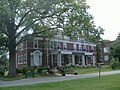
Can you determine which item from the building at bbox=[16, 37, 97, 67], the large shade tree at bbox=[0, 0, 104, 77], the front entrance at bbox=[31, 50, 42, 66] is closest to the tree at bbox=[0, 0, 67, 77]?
the large shade tree at bbox=[0, 0, 104, 77]

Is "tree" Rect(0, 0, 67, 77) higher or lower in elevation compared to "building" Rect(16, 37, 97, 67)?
higher

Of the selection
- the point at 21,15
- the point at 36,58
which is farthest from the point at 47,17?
the point at 36,58

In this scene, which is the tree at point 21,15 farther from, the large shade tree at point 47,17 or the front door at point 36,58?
the front door at point 36,58

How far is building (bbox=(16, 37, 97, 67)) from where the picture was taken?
49156 millimetres

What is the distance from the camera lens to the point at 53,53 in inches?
2061

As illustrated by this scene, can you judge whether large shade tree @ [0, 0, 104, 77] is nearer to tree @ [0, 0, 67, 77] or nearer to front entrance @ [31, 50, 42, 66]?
tree @ [0, 0, 67, 77]

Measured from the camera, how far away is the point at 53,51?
173 ft

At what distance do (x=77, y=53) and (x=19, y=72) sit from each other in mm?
23308

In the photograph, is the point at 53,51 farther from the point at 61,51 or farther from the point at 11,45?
the point at 11,45

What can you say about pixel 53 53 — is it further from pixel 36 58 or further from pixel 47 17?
pixel 47 17

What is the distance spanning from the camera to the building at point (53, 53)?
49.2m

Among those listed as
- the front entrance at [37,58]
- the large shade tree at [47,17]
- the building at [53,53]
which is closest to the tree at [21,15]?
the large shade tree at [47,17]

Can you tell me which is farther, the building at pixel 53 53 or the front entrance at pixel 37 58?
the front entrance at pixel 37 58

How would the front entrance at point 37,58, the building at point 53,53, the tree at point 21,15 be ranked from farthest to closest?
the front entrance at point 37,58 < the building at point 53,53 < the tree at point 21,15
